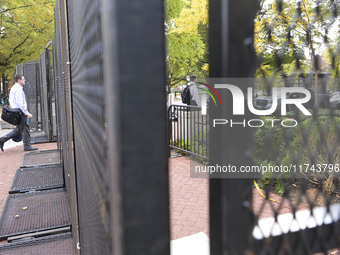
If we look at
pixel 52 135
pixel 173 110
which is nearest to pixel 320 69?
pixel 173 110

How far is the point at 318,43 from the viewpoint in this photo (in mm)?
1227

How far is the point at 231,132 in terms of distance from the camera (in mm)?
605

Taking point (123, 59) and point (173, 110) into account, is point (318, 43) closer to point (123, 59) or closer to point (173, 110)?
point (123, 59)

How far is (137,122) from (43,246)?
379 cm

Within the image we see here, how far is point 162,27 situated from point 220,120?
0.22 m

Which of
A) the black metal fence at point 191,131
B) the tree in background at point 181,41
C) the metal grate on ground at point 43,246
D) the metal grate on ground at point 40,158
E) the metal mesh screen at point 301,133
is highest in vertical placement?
the tree in background at point 181,41

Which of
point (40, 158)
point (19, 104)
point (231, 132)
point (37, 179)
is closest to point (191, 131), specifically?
point (37, 179)

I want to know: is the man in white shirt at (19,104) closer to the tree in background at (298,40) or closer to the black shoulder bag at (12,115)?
the black shoulder bag at (12,115)

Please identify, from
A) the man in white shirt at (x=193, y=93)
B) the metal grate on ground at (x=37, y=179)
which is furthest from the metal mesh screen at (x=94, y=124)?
the man in white shirt at (x=193, y=93)

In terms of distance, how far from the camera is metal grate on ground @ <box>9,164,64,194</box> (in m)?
5.80

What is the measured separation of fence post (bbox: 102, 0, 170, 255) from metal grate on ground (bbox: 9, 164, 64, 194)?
18.7 feet

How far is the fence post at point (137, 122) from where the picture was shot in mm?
479

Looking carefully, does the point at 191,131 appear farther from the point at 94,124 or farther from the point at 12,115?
the point at 94,124

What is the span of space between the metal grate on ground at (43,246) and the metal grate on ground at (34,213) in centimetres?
30
